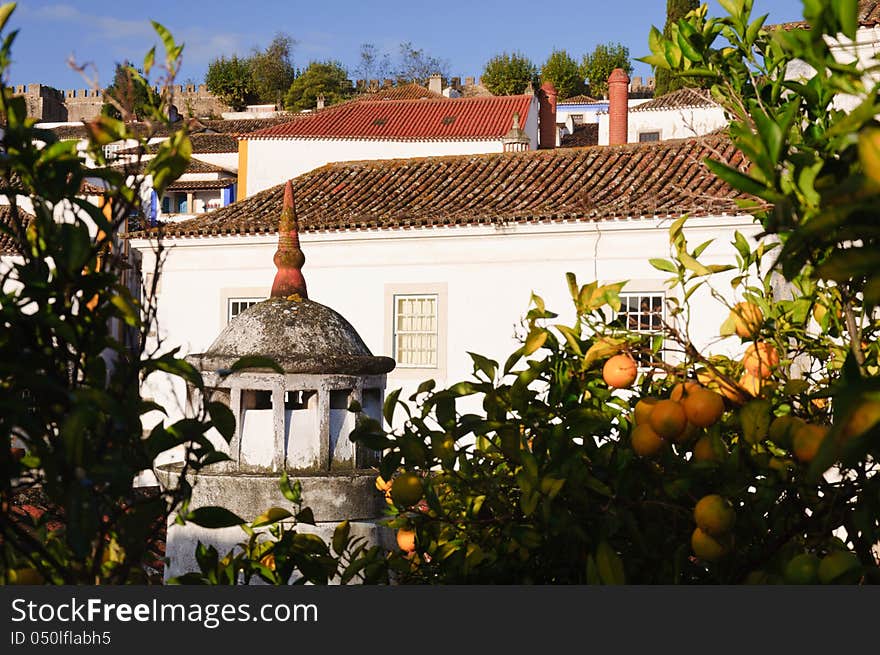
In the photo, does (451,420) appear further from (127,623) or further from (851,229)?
(851,229)

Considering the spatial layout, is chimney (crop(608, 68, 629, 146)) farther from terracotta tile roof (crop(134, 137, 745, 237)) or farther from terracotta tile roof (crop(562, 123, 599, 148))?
terracotta tile roof (crop(134, 137, 745, 237))

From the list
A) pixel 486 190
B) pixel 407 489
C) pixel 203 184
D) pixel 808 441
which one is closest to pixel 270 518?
pixel 407 489

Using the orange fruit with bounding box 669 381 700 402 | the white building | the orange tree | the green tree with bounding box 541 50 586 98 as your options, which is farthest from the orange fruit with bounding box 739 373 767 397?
the green tree with bounding box 541 50 586 98

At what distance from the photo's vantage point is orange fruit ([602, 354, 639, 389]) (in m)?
2.50

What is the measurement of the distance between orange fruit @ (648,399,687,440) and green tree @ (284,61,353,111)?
5856cm

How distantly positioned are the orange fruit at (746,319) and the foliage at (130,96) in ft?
5.35

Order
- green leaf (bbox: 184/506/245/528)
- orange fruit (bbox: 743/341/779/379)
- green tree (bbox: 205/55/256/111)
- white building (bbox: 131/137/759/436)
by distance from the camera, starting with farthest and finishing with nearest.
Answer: green tree (bbox: 205/55/256/111) → white building (bbox: 131/137/759/436) → orange fruit (bbox: 743/341/779/379) → green leaf (bbox: 184/506/245/528)

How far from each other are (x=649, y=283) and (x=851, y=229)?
13264mm

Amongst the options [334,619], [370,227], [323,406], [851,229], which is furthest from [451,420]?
[370,227]

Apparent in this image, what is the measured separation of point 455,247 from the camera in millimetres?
15531

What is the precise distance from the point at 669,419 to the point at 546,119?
31483 mm

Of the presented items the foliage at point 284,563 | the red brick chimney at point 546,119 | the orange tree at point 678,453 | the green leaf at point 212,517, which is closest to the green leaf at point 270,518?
the foliage at point 284,563

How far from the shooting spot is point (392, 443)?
8.02 feet

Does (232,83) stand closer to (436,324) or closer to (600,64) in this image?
(600,64)
